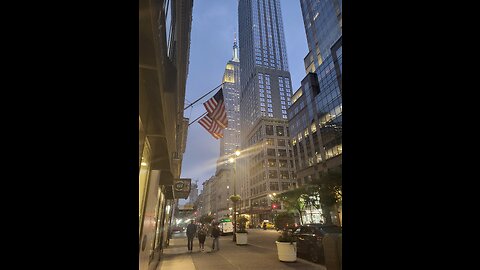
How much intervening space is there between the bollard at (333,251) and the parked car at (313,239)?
4.71 meters

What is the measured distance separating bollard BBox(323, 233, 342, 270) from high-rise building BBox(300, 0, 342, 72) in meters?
53.8

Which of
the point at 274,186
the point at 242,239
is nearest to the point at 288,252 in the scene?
the point at 242,239

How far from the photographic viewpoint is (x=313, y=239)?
12.7m

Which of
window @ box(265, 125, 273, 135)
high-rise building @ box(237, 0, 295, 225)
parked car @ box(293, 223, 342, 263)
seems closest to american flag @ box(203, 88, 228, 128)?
parked car @ box(293, 223, 342, 263)

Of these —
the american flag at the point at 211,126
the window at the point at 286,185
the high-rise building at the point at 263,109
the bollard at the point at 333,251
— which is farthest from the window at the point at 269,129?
the bollard at the point at 333,251

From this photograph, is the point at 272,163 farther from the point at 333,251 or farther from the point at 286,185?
the point at 333,251

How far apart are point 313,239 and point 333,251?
5785 mm
